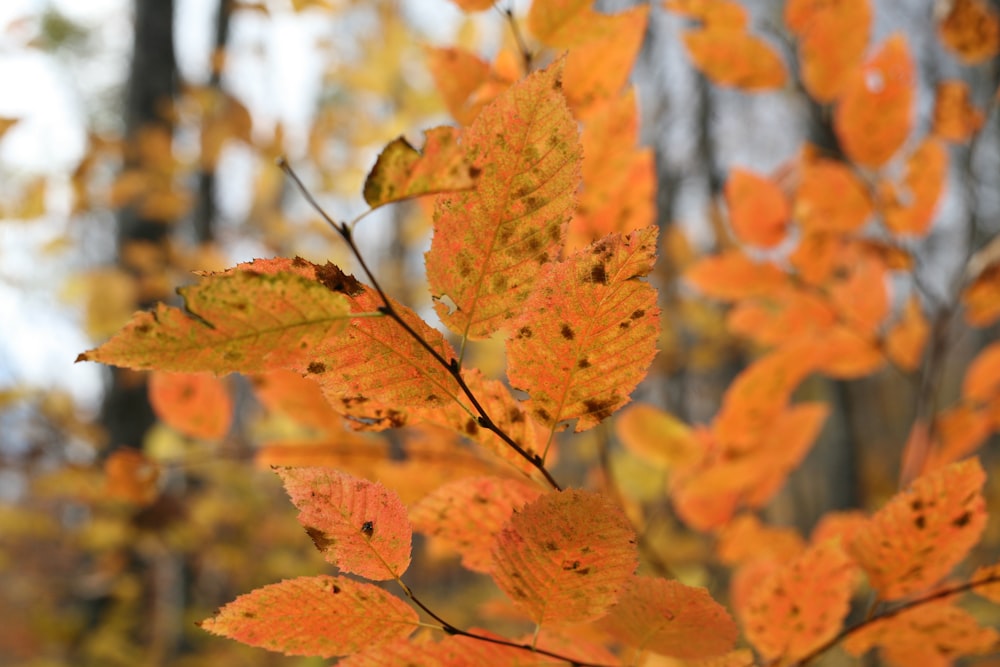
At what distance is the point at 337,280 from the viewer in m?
0.28

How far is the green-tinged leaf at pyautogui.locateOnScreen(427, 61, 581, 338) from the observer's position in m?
0.27

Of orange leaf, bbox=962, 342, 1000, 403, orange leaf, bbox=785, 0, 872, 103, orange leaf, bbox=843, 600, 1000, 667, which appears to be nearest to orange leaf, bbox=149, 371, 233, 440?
orange leaf, bbox=843, 600, 1000, 667

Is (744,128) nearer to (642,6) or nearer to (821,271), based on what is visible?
(821,271)

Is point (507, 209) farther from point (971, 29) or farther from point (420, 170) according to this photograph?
point (971, 29)

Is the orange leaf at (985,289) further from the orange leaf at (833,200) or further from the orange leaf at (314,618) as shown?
the orange leaf at (314,618)

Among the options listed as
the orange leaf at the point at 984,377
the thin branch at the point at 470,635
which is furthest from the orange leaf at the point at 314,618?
the orange leaf at the point at 984,377

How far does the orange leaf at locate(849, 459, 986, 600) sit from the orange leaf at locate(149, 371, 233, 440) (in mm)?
631

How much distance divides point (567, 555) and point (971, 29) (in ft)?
2.45

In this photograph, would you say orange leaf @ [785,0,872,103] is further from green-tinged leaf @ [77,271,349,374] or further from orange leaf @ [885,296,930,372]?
green-tinged leaf @ [77,271,349,374]

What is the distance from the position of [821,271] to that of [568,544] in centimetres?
77

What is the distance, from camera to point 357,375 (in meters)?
0.29

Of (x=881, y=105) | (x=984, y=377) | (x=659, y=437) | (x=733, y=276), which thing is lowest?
(x=659, y=437)

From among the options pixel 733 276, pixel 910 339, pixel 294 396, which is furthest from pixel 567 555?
pixel 910 339

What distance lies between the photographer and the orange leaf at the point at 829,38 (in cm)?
72
